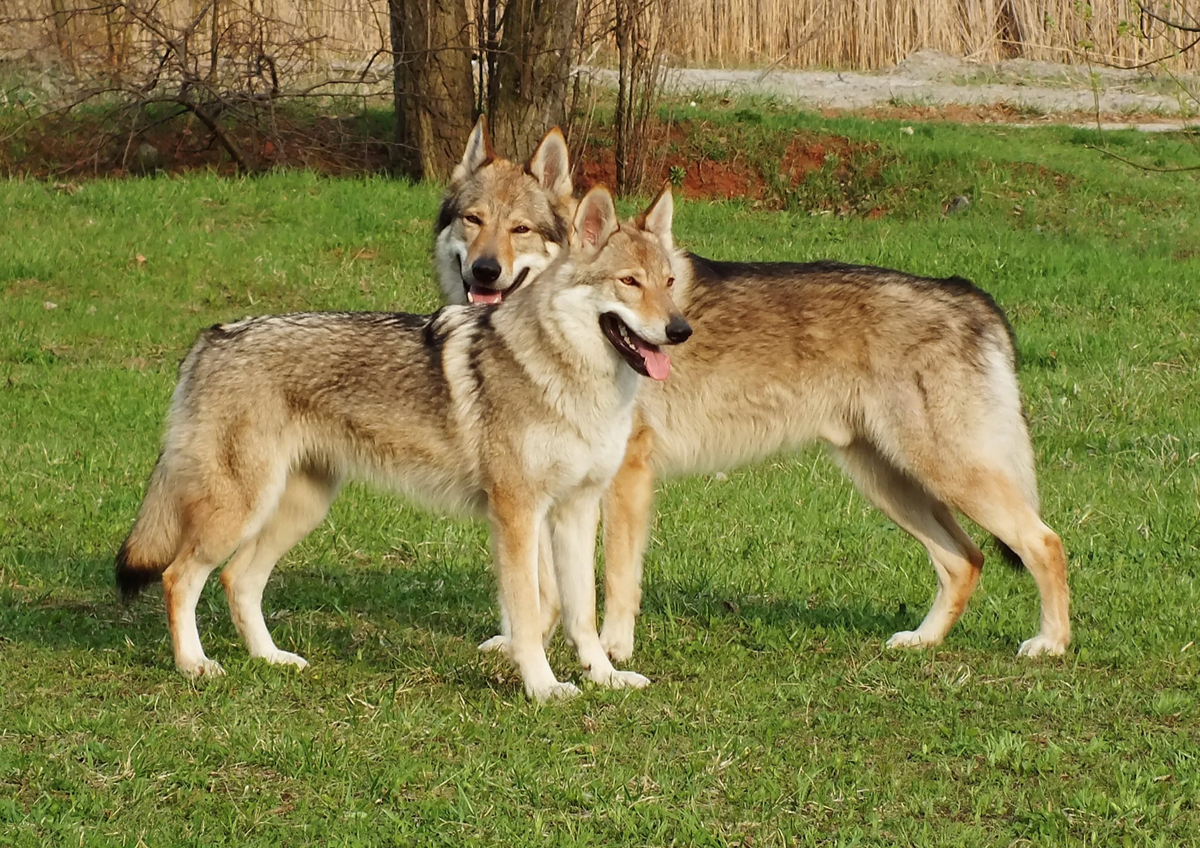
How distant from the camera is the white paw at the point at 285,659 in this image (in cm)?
582

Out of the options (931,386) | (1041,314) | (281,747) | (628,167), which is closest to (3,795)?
→ (281,747)

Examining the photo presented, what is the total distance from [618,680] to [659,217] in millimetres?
1797

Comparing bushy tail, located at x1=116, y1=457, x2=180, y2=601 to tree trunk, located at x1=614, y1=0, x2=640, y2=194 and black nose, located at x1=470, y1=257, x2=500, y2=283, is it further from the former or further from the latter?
tree trunk, located at x1=614, y1=0, x2=640, y2=194

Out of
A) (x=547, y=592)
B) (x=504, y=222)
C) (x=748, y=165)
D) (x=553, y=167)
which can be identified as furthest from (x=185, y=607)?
(x=748, y=165)

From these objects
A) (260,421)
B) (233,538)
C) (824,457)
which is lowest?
(824,457)

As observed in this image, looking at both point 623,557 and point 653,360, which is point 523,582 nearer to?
point 623,557

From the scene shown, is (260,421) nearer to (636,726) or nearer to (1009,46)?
(636,726)

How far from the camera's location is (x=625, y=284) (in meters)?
5.36

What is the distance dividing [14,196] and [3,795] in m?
11.3

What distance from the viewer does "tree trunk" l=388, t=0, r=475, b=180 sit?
15.3 meters

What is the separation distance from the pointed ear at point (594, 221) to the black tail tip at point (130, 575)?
209 centimetres

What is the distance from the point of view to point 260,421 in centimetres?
562

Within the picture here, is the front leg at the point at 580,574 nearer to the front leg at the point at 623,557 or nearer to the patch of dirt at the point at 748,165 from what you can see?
the front leg at the point at 623,557

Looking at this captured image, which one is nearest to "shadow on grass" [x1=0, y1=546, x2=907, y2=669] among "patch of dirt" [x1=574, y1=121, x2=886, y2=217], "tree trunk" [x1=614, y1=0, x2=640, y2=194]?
"tree trunk" [x1=614, y1=0, x2=640, y2=194]
